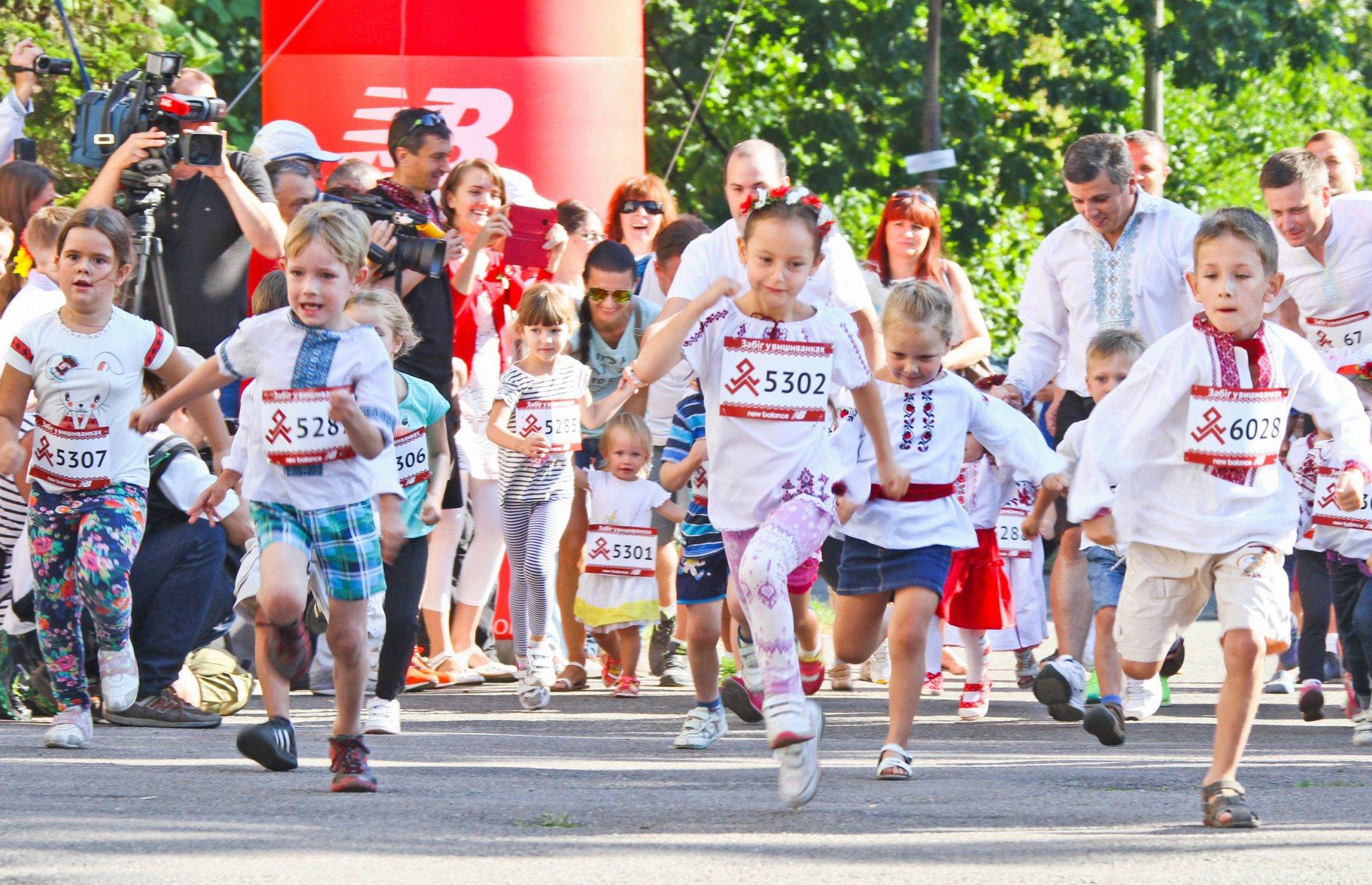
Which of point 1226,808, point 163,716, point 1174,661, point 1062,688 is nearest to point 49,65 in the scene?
point 163,716

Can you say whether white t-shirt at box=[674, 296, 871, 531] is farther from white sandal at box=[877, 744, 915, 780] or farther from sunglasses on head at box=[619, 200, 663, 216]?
sunglasses on head at box=[619, 200, 663, 216]

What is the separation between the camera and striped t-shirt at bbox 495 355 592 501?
938cm

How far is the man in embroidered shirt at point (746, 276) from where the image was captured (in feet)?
26.2

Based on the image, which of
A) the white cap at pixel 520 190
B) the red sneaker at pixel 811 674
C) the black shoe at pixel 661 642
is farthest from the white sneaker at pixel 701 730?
the white cap at pixel 520 190

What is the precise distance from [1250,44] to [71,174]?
41.3ft

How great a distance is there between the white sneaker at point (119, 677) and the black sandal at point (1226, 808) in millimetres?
3936

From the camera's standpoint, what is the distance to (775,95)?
82.1ft

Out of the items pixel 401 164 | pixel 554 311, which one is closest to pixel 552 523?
pixel 554 311

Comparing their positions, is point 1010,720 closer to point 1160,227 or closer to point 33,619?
point 1160,227

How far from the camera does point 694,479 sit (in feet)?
26.6

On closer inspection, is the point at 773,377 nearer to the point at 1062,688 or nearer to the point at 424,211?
the point at 1062,688

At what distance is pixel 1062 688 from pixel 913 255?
96.1 inches

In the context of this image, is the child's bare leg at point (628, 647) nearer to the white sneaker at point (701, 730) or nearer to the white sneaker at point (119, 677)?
the white sneaker at point (701, 730)

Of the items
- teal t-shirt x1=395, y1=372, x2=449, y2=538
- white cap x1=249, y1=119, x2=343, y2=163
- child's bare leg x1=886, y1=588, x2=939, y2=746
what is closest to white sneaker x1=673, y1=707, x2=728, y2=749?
child's bare leg x1=886, y1=588, x2=939, y2=746
